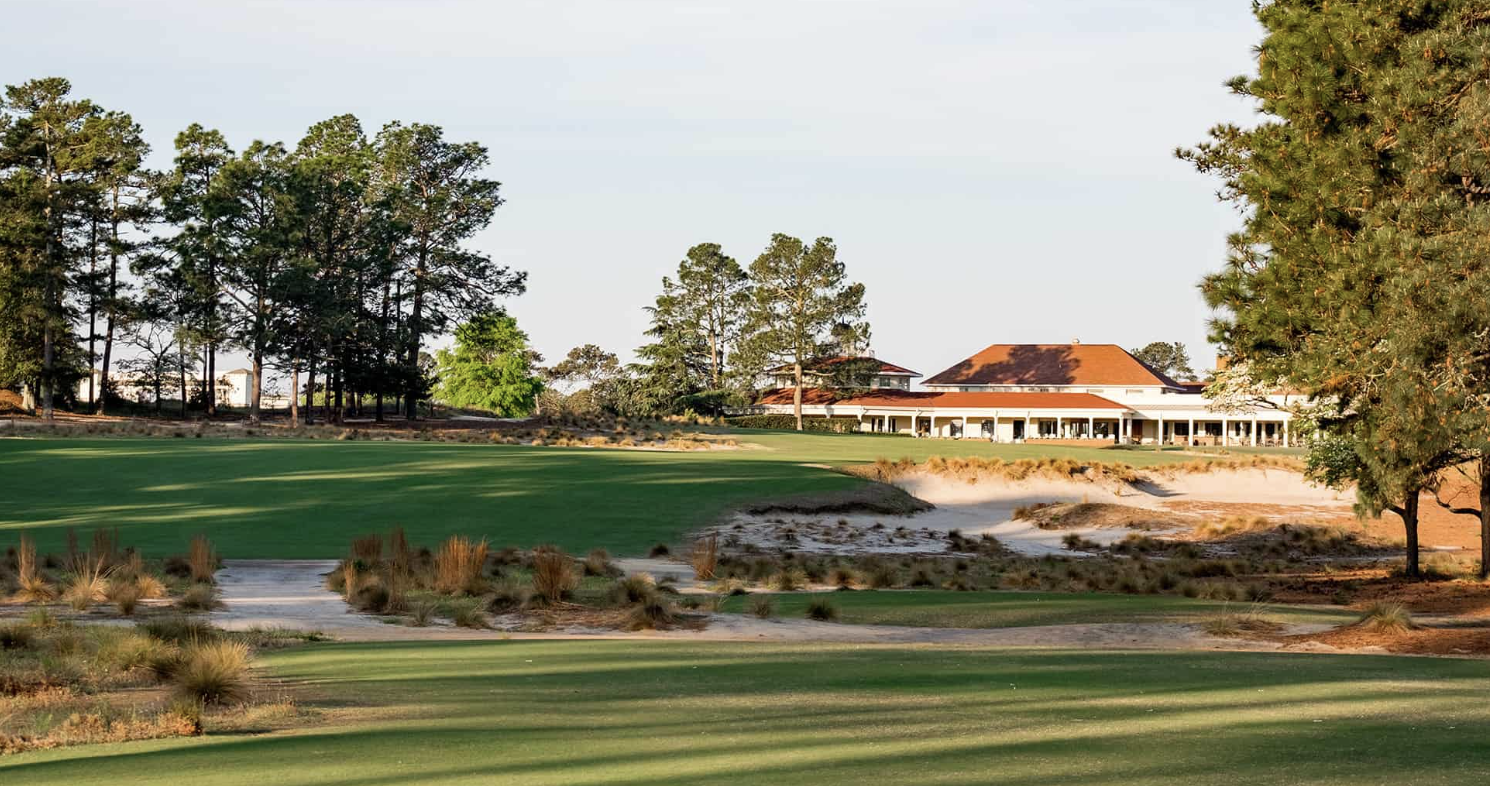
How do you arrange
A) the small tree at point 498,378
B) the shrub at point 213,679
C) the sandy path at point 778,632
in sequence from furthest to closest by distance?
the small tree at point 498,378 < the sandy path at point 778,632 < the shrub at point 213,679

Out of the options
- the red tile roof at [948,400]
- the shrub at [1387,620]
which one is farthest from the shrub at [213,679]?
the red tile roof at [948,400]

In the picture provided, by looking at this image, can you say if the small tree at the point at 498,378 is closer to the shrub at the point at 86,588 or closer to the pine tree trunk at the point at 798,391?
the pine tree trunk at the point at 798,391

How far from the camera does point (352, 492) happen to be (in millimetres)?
33188

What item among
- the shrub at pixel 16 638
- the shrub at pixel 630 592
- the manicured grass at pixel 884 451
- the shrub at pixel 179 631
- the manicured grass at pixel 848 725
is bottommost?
the shrub at pixel 630 592

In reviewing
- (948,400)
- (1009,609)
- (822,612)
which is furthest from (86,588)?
(948,400)

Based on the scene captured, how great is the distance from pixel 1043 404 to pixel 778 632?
8500 centimetres

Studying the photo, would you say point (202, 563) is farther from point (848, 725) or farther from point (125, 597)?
point (848, 725)

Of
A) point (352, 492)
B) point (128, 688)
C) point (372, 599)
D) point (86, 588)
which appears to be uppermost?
point (352, 492)

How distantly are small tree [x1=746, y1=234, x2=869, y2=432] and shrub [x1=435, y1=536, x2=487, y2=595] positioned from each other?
77.7m

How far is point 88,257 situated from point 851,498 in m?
48.3

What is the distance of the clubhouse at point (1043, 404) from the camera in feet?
318

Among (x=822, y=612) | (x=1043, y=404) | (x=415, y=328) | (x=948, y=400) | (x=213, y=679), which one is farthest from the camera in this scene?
(x=948, y=400)

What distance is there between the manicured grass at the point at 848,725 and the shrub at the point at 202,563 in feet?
28.1

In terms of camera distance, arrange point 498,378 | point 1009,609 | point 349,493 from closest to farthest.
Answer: point 1009,609, point 349,493, point 498,378
